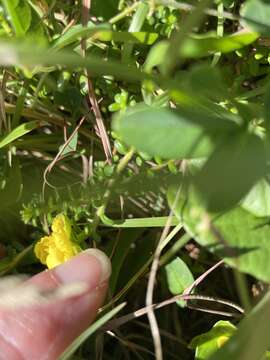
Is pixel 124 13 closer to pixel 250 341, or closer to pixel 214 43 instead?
pixel 214 43

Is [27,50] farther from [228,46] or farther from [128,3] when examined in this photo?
[128,3]

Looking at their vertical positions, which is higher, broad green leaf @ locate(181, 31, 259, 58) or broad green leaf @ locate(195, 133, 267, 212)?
broad green leaf @ locate(181, 31, 259, 58)

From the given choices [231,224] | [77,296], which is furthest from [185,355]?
[231,224]

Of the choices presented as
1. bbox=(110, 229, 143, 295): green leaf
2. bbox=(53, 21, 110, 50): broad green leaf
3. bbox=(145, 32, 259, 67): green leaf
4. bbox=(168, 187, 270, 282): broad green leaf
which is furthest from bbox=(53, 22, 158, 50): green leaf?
bbox=(110, 229, 143, 295): green leaf

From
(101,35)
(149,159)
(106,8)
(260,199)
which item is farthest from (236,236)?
(106,8)

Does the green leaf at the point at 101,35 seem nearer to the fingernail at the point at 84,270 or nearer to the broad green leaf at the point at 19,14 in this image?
the broad green leaf at the point at 19,14

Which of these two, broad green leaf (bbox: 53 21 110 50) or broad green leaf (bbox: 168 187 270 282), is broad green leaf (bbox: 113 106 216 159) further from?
broad green leaf (bbox: 53 21 110 50)

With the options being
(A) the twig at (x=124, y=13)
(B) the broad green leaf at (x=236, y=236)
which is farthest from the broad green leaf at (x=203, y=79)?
(A) the twig at (x=124, y=13)
